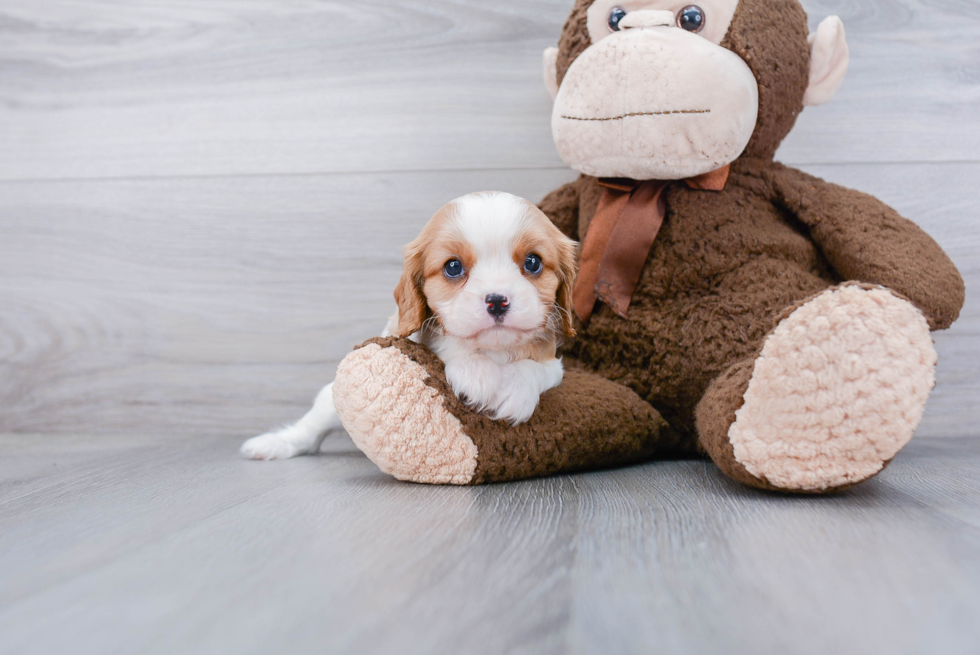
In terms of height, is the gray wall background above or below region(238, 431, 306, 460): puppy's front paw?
above

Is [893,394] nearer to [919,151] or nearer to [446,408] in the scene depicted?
[446,408]

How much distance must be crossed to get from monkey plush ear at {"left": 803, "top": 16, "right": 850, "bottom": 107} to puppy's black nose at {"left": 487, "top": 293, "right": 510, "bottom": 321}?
2.06ft

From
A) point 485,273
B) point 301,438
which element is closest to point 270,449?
point 301,438

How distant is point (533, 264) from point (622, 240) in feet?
0.76

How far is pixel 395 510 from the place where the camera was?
0.77 metres

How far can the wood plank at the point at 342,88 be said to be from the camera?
135cm

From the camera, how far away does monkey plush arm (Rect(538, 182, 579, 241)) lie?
3.92ft

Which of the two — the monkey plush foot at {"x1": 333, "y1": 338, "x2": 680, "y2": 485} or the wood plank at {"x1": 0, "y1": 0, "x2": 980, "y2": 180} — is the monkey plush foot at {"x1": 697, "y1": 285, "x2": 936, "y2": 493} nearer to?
the monkey plush foot at {"x1": 333, "y1": 338, "x2": 680, "y2": 485}

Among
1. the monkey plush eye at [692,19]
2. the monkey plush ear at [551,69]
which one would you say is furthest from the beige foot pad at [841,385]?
the monkey plush ear at [551,69]

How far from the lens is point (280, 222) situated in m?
1.49

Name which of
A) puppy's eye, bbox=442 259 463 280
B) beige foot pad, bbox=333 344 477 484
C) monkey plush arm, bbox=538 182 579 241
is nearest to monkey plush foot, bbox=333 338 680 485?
beige foot pad, bbox=333 344 477 484

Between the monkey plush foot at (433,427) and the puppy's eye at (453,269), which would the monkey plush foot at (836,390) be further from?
the puppy's eye at (453,269)

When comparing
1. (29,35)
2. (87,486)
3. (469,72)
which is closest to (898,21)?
(469,72)

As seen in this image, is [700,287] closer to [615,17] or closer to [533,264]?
[533,264]
